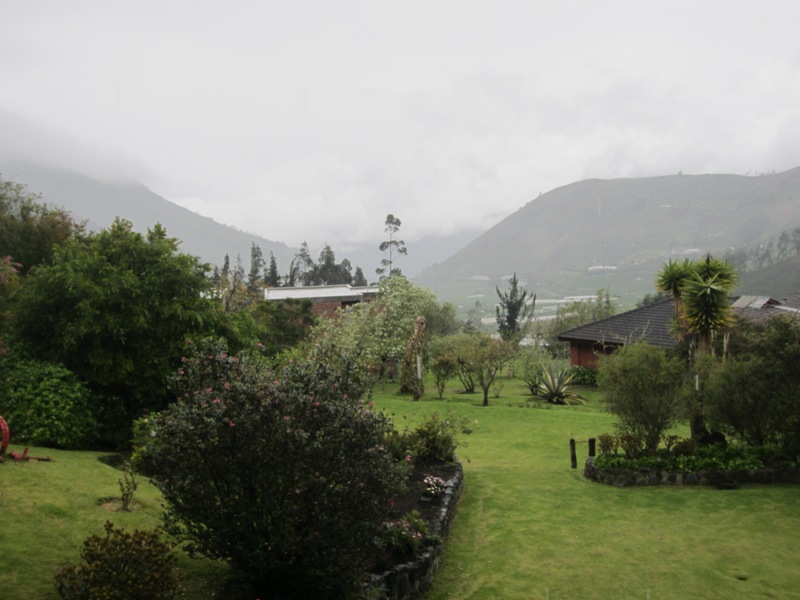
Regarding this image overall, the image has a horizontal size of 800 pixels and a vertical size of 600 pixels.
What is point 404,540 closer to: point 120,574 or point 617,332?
point 120,574

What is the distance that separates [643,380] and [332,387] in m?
8.79

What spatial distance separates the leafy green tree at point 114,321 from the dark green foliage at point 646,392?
31.7ft

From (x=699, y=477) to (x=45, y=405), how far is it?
505 inches

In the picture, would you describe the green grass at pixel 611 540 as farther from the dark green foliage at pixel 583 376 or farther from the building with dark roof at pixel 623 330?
the building with dark roof at pixel 623 330

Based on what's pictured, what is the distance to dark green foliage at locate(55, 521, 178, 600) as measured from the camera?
5.57m

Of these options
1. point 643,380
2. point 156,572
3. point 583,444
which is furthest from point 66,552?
point 583,444

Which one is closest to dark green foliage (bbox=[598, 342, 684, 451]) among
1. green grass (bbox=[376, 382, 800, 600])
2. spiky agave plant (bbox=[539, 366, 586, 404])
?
green grass (bbox=[376, 382, 800, 600])

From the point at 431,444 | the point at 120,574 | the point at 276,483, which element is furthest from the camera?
the point at 431,444

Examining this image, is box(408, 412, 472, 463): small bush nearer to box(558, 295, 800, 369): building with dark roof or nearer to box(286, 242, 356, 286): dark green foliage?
box(558, 295, 800, 369): building with dark roof

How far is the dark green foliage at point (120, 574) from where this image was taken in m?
5.57

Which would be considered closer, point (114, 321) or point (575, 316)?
point (114, 321)

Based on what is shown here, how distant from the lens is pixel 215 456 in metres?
6.25

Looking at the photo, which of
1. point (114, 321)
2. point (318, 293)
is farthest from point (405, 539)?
point (318, 293)

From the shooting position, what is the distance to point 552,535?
32.9 feet
